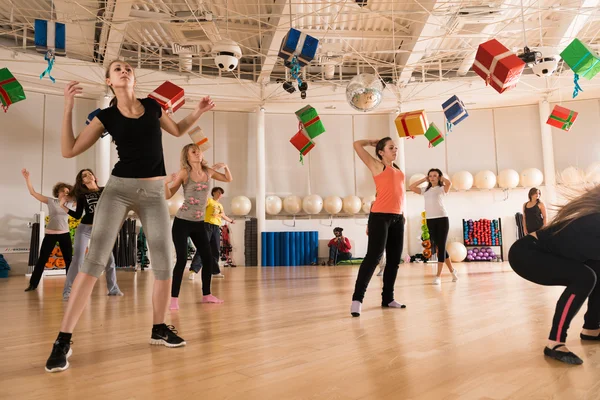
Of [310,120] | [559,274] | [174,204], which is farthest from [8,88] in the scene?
[559,274]

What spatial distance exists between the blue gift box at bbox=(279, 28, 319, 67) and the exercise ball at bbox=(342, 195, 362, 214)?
647 cm

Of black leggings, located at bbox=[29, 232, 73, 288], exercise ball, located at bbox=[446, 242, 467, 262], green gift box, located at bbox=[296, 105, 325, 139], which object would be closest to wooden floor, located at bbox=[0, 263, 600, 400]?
black leggings, located at bbox=[29, 232, 73, 288]

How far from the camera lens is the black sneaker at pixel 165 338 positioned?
2.45m

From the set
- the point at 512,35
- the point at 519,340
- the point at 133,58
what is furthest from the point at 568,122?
the point at 133,58

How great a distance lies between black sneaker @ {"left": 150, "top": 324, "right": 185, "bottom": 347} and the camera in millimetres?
2445

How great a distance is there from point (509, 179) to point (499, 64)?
737 cm

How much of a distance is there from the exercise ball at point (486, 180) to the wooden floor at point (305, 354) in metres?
8.51

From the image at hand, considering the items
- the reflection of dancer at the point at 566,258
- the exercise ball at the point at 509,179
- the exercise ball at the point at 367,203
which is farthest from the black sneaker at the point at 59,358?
the exercise ball at the point at 509,179

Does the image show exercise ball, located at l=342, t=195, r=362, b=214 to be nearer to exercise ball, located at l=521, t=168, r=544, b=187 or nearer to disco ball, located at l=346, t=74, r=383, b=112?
exercise ball, located at l=521, t=168, r=544, b=187

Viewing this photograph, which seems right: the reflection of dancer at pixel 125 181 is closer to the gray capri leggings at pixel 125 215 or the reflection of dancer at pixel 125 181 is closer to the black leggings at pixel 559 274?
the gray capri leggings at pixel 125 215

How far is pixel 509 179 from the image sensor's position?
39.1 ft

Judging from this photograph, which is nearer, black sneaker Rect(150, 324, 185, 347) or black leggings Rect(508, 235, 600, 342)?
black leggings Rect(508, 235, 600, 342)

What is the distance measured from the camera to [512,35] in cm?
993

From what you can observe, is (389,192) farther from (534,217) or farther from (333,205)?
(333,205)
